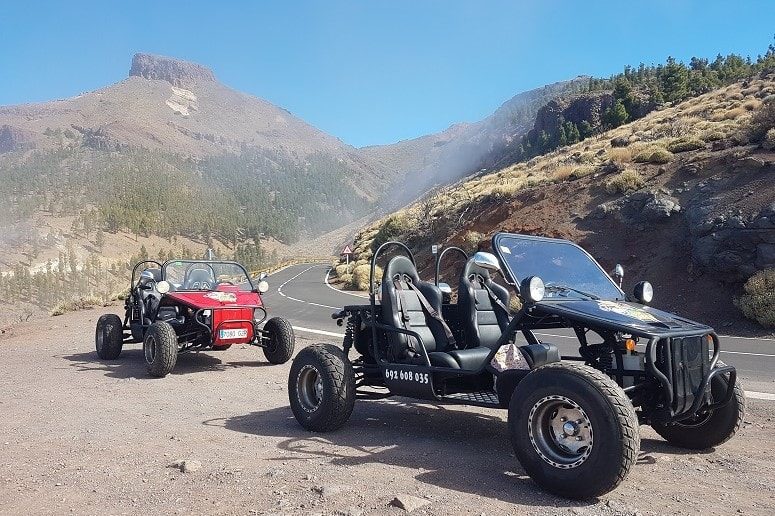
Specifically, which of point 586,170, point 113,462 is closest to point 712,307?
point 586,170

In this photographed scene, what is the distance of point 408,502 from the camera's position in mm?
3953

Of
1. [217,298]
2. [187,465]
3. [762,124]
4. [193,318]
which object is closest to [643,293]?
[187,465]

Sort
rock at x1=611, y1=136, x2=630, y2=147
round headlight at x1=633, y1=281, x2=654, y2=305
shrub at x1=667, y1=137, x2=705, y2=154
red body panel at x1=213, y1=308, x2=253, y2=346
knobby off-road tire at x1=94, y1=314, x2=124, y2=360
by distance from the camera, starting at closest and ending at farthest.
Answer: round headlight at x1=633, y1=281, x2=654, y2=305
red body panel at x1=213, y1=308, x2=253, y2=346
knobby off-road tire at x1=94, y1=314, x2=124, y2=360
shrub at x1=667, y1=137, x2=705, y2=154
rock at x1=611, y1=136, x2=630, y2=147

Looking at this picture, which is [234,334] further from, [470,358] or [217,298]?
[470,358]

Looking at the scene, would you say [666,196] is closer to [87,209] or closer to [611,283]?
[611,283]

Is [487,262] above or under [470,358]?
above

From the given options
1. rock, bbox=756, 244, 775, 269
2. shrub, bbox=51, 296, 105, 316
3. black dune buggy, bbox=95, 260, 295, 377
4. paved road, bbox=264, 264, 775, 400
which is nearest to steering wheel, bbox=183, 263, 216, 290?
black dune buggy, bbox=95, 260, 295, 377

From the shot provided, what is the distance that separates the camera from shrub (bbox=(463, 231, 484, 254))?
2998 centimetres

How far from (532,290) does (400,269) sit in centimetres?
200

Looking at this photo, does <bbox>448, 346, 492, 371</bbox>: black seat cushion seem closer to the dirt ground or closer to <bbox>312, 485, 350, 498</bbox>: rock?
the dirt ground

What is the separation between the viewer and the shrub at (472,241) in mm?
29977

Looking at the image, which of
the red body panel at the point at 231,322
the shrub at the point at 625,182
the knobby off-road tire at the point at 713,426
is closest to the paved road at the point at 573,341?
the knobby off-road tire at the point at 713,426

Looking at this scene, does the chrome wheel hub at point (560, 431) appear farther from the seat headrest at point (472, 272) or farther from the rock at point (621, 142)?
the rock at point (621, 142)

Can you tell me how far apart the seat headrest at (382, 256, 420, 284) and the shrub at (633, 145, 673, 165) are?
24751 mm
